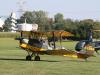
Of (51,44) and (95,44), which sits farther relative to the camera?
(95,44)

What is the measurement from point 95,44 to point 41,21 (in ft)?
458

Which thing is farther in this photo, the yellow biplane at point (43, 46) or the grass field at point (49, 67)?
the yellow biplane at point (43, 46)

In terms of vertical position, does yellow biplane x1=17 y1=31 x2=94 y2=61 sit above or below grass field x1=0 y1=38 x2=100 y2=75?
above

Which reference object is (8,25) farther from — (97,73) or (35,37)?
(97,73)

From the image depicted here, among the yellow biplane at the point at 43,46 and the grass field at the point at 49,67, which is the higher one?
the yellow biplane at the point at 43,46

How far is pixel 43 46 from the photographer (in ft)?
104

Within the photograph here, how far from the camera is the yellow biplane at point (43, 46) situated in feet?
100

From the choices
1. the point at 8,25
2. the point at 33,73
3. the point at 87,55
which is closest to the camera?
the point at 33,73

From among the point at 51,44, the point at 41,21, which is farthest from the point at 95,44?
the point at 41,21

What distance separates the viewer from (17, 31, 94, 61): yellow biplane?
3063 cm

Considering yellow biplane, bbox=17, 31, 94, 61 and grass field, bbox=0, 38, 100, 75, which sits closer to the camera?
grass field, bbox=0, 38, 100, 75

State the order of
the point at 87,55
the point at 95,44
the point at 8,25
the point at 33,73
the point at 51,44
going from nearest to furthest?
the point at 33,73, the point at 87,55, the point at 51,44, the point at 95,44, the point at 8,25

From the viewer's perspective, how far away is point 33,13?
192375 millimetres

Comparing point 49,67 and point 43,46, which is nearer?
point 49,67
